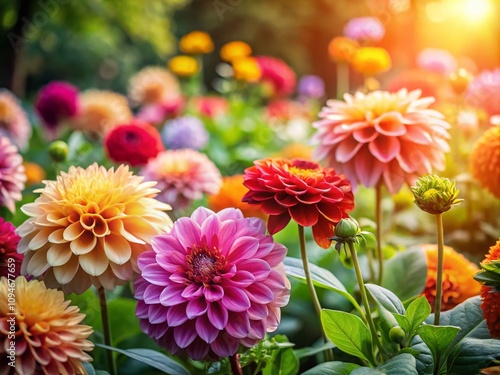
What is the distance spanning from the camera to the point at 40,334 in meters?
0.72

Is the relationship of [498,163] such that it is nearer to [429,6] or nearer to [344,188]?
[344,188]

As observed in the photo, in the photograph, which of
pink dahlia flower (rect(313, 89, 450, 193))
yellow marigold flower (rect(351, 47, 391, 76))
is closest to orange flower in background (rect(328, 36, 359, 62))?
yellow marigold flower (rect(351, 47, 391, 76))

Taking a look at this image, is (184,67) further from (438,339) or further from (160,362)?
(438,339)

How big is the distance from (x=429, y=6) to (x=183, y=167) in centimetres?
269

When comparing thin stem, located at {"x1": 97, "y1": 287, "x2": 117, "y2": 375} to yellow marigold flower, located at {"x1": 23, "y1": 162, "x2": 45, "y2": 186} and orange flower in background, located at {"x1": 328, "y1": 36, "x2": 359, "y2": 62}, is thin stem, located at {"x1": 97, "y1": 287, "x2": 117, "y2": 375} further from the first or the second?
orange flower in background, located at {"x1": 328, "y1": 36, "x2": 359, "y2": 62}

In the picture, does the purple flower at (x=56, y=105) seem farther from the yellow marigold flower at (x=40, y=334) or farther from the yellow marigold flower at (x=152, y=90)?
the yellow marigold flower at (x=40, y=334)

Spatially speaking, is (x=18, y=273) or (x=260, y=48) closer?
(x=18, y=273)

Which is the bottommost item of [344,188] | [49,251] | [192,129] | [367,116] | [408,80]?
[49,251]

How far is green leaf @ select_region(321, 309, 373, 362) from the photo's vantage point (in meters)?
0.80

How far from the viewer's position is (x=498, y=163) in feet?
3.51

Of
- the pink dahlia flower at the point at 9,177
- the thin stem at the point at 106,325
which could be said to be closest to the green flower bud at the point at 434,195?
the thin stem at the point at 106,325

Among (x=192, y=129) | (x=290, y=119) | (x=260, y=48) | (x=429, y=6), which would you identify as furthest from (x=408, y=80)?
(x=260, y=48)

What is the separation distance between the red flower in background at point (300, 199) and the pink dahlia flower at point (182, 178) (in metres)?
0.46

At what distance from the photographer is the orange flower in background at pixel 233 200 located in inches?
53.4
